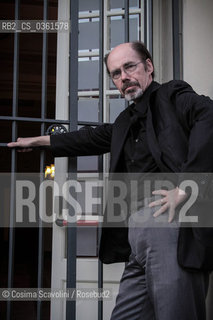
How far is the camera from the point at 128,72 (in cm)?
184

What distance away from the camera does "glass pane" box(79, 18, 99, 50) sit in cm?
268

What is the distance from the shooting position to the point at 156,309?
1520 millimetres

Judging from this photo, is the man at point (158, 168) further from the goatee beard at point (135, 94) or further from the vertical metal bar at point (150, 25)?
the vertical metal bar at point (150, 25)

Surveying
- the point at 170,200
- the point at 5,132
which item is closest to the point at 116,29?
the point at 170,200

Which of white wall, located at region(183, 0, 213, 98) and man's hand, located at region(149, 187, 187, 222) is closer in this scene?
man's hand, located at region(149, 187, 187, 222)

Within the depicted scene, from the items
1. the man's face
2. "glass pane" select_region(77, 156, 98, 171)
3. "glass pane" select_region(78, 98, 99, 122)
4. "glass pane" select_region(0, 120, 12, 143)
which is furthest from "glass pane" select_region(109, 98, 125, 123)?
"glass pane" select_region(0, 120, 12, 143)

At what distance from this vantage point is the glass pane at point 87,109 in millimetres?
2574

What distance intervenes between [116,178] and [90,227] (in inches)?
34.7

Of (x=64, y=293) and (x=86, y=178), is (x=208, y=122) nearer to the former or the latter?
(x=86, y=178)

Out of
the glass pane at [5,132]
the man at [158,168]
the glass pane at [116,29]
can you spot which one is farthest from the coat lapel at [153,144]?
the glass pane at [5,132]

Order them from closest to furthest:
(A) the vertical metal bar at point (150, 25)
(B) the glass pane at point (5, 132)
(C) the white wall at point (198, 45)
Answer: (C) the white wall at point (198, 45)
(A) the vertical metal bar at point (150, 25)
(B) the glass pane at point (5, 132)

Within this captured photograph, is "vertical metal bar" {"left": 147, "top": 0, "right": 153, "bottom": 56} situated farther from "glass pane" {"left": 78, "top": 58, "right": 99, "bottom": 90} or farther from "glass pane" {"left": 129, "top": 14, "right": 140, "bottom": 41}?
"glass pane" {"left": 78, "top": 58, "right": 99, "bottom": 90}

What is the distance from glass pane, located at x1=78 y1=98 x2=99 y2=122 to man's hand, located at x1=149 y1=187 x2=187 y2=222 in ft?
3.67

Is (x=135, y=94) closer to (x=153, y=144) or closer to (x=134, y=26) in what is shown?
(x=153, y=144)
